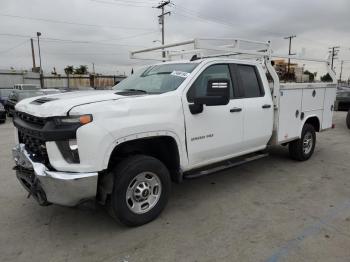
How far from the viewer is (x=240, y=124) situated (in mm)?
4574

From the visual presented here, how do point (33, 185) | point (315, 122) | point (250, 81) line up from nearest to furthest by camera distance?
point (33, 185) < point (250, 81) < point (315, 122)

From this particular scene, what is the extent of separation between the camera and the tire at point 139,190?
3.34 m

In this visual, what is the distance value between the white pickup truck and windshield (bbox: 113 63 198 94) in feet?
0.06

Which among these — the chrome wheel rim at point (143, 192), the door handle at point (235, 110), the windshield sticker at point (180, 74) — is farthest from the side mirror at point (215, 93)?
the chrome wheel rim at point (143, 192)

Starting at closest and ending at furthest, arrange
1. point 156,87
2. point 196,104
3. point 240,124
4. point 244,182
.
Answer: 1. point 196,104
2. point 156,87
3. point 240,124
4. point 244,182

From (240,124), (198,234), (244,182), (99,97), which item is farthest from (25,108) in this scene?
(244,182)

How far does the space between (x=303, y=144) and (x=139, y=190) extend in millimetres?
4047

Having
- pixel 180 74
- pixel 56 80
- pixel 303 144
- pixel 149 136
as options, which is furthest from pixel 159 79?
pixel 56 80

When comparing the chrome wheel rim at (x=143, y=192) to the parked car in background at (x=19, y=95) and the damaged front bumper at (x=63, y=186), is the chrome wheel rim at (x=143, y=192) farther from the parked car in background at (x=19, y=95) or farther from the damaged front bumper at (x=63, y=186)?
the parked car in background at (x=19, y=95)

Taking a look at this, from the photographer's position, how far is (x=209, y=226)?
365 cm

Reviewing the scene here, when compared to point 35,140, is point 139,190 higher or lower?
lower

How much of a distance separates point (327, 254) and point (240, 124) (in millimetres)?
2072

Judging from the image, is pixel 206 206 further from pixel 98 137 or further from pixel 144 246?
pixel 98 137

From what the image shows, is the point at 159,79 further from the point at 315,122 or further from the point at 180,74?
the point at 315,122
